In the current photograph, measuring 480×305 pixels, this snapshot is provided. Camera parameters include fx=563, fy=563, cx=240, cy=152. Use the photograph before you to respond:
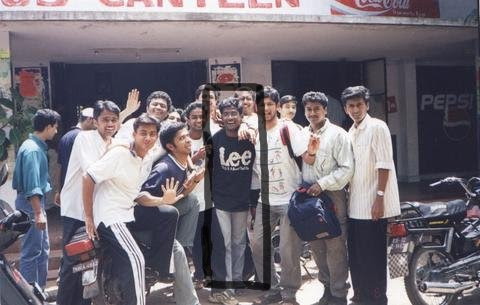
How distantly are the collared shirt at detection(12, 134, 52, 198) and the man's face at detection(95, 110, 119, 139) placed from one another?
690mm

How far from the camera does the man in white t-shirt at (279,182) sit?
14.9ft

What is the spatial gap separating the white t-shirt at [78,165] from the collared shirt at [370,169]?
191 cm

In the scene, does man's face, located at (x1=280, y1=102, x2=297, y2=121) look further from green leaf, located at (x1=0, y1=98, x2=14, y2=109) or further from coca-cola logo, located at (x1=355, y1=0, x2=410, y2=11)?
green leaf, located at (x1=0, y1=98, x2=14, y2=109)

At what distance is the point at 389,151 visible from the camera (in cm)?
415

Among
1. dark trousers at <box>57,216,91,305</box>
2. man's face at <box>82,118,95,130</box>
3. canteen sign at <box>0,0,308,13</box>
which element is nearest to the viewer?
dark trousers at <box>57,216,91,305</box>

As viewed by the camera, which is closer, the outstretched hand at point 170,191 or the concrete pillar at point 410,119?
the outstretched hand at point 170,191

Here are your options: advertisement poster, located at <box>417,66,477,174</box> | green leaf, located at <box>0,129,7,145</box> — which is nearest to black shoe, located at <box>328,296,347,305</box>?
green leaf, located at <box>0,129,7,145</box>

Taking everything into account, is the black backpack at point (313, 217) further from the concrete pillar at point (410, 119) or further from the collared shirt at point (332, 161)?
the concrete pillar at point (410, 119)

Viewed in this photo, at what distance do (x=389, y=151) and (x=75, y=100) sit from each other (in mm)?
6616

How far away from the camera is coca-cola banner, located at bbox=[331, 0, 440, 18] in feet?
24.7

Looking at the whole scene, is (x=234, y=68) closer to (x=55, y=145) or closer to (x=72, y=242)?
(x=55, y=145)

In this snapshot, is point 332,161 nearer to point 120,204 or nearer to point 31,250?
point 120,204

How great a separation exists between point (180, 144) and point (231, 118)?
0.53 meters

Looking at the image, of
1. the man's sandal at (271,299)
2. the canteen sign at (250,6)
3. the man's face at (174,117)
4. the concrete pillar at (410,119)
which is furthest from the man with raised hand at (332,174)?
the concrete pillar at (410,119)
